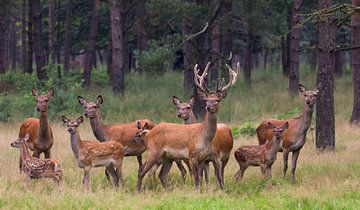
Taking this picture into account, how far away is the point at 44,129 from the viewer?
13.0 metres

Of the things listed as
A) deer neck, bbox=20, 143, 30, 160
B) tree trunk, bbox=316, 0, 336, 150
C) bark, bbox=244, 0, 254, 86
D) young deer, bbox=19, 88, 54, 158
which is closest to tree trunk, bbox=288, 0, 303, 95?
bark, bbox=244, 0, 254, 86

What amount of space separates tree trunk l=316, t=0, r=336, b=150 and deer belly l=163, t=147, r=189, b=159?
15.1ft

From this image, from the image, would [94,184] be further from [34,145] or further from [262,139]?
[262,139]

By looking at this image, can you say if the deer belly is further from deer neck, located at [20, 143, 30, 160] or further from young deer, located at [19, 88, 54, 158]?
young deer, located at [19, 88, 54, 158]

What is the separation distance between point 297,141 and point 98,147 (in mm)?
3713

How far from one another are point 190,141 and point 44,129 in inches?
115

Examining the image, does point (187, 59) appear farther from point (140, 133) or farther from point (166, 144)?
point (166, 144)

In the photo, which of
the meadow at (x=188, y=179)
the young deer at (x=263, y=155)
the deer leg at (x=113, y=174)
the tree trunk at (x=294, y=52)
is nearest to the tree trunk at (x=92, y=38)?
the meadow at (x=188, y=179)

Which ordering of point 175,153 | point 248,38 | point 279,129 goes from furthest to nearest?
point 248,38
point 279,129
point 175,153

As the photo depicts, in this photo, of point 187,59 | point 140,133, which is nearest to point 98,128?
point 140,133

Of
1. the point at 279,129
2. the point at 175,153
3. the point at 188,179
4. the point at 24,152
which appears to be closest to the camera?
the point at 24,152

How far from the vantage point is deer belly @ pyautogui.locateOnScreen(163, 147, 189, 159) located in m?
11.7

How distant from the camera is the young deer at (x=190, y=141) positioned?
11.5 meters

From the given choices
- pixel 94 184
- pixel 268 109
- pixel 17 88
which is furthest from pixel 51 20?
pixel 94 184
